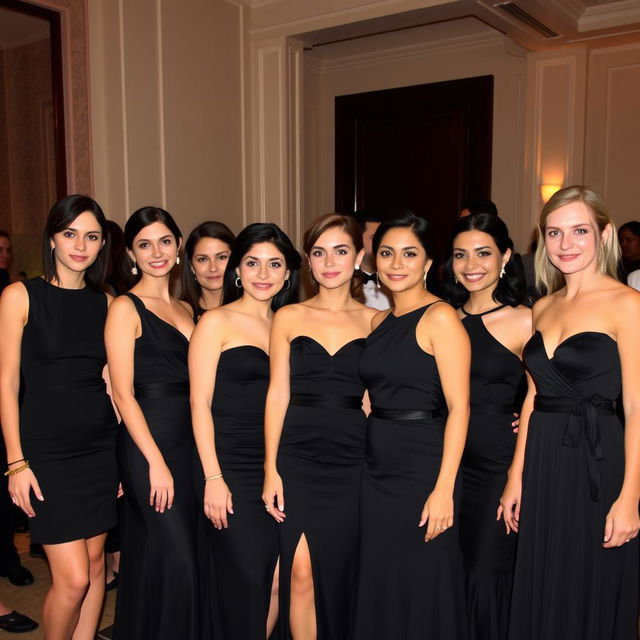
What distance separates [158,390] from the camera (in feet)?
8.75

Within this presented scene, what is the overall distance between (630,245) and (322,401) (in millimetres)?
4701

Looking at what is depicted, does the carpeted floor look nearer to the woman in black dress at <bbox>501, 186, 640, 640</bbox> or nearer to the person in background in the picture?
the woman in black dress at <bbox>501, 186, 640, 640</bbox>

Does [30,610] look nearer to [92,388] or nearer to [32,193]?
[92,388]

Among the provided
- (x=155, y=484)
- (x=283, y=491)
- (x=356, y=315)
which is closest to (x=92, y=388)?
(x=155, y=484)

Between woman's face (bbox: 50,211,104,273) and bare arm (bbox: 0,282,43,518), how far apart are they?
0.77 feet

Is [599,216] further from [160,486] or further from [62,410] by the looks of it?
[62,410]

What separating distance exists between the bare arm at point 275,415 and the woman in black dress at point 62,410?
0.66m

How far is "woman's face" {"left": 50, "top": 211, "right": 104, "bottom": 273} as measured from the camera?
8.71 feet

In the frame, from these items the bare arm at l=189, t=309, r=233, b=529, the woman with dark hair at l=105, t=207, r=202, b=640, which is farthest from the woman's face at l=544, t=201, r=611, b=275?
the woman with dark hair at l=105, t=207, r=202, b=640

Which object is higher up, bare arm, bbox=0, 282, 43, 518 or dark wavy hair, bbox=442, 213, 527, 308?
dark wavy hair, bbox=442, 213, 527, 308

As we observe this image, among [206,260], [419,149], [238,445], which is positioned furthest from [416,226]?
[419,149]

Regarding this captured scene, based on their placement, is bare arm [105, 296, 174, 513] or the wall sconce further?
the wall sconce

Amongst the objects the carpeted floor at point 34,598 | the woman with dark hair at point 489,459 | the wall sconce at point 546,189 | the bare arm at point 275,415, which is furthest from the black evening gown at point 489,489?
the wall sconce at point 546,189

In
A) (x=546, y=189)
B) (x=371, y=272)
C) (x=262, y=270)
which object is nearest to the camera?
(x=262, y=270)
